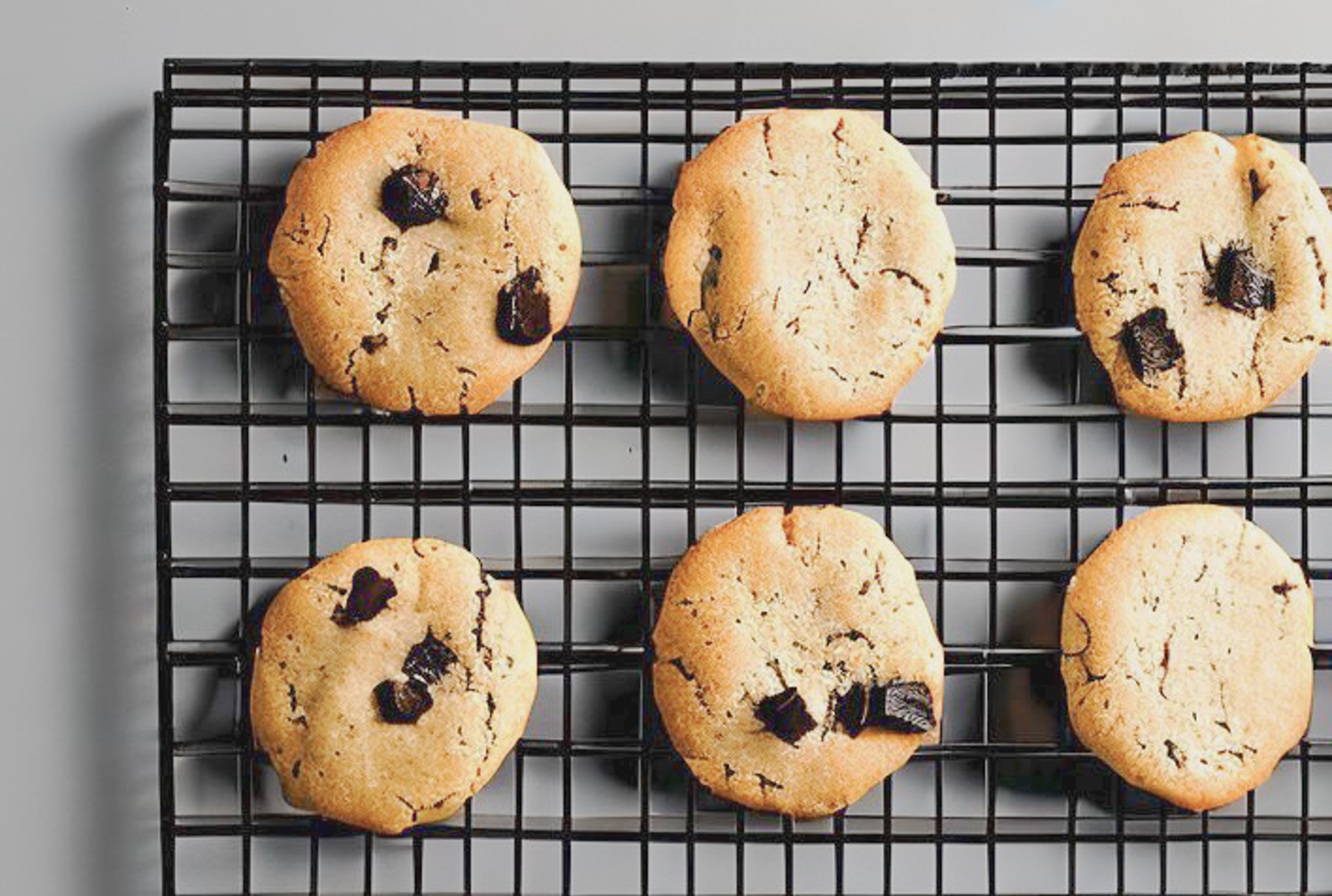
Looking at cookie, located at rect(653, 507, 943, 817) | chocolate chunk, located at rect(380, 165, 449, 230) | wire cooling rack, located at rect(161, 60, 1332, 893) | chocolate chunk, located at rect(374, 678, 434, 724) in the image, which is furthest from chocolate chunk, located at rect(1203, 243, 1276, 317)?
chocolate chunk, located at rect(374, 678, 434, 724)

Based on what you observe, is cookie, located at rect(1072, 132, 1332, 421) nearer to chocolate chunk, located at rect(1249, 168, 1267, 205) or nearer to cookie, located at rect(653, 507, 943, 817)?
chocolate chunk, located at rect(1249, 168, 1267, 205)

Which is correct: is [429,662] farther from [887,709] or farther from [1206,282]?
[1206,282]

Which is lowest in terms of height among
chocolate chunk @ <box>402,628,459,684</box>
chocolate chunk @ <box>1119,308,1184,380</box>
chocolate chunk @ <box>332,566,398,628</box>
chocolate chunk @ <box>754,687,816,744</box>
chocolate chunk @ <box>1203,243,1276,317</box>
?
chocolate chunk @ <box>754,687,816,744</box>

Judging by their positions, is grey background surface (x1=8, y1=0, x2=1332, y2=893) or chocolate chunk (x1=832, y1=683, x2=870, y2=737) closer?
chocolate chunk (x1=832, y1=683, x2=870, y2=737)

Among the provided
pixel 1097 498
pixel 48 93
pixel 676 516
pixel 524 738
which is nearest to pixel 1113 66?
pixel 1097 498

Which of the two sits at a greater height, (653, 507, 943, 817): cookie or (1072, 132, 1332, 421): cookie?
(1072, 132, 1332, 421): cookie

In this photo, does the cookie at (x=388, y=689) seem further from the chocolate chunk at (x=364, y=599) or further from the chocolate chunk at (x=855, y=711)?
the chocolate chunk at (x=855, y=711)

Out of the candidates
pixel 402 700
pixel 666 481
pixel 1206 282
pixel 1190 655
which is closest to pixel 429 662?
pixel 402 700
